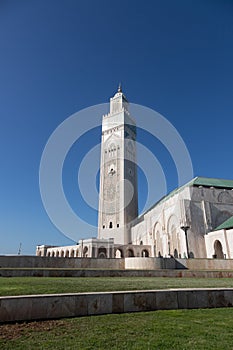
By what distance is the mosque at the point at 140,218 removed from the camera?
34188mm

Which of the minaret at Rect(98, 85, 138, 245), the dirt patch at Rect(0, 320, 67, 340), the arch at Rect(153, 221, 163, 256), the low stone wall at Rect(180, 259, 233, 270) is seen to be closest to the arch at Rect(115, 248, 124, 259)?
the minaret at Rect(98, 85, 138, 245)

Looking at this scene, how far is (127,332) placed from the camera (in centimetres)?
374

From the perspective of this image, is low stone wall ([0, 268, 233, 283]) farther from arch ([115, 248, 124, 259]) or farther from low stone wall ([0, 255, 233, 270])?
arch ([115, 248, 124, 259])

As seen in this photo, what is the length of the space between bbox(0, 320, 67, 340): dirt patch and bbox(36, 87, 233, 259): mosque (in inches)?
996

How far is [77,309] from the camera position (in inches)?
188

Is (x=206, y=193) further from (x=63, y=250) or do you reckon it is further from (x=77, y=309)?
(x=77, y=309)

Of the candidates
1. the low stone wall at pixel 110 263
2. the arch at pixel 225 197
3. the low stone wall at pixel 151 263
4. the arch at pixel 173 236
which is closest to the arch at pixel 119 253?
the arch at pixel 173 236

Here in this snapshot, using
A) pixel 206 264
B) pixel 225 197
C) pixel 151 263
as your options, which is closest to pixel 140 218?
pixel 225 197

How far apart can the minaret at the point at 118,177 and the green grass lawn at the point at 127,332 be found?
51.0m

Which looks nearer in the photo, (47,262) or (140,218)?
(47,262)

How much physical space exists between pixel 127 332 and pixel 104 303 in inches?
53.1

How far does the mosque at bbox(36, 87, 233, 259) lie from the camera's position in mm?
34188

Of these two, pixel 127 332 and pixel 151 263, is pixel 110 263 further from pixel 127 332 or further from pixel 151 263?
pixel 127 332

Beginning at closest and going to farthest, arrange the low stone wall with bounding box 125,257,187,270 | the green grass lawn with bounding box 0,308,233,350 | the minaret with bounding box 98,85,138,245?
the green grass lawn with bounding box 0,308,233,350
the low stone wall with bounding box 125,257,187,270
the minaret with bounding box 98,85,138,245
